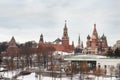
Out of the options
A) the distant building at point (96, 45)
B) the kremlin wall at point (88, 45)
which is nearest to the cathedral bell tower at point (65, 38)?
the kremlin wall at point (88, 45)

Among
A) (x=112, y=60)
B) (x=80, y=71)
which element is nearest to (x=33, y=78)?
(x=80, y=71)

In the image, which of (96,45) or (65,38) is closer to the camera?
(96,45)

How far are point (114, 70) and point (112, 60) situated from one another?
5.58 metres

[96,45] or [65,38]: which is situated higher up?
[65,38]

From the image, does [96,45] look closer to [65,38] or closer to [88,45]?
[88,45]

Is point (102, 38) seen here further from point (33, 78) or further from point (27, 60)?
point (33, 78)

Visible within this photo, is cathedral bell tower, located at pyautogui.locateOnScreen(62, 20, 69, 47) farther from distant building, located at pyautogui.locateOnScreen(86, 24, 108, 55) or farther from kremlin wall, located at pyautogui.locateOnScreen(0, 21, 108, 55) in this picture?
distant building, located at pyautogui.locateOnScreen(86, 24, 108, 55)

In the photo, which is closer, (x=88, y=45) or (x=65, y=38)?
(x=65, y=38)

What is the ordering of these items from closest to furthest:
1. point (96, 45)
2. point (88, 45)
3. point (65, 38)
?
point (96, 45)
point (65, 38)
point (88, 45)

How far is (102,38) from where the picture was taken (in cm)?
10850

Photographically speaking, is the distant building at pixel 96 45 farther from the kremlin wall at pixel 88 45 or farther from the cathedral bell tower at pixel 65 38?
the cathedral bell tower at pixel 65 38

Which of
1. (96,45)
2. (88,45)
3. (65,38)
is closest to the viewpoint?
(96,45)

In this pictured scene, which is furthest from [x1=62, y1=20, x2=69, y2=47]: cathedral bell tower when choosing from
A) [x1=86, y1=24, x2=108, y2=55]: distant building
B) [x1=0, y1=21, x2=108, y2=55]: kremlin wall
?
[x1=86, y1=24, x2=108, y2=55]: distant building

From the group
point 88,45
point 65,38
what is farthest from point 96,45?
point 65,38
